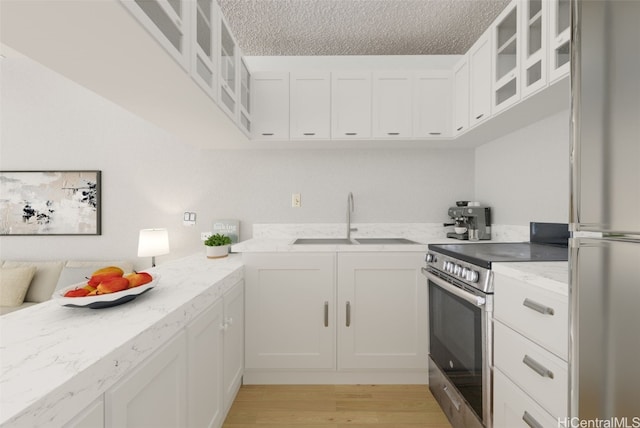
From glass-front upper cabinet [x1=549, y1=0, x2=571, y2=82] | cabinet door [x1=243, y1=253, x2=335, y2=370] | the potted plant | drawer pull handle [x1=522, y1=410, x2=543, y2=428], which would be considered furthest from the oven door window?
the potted plant

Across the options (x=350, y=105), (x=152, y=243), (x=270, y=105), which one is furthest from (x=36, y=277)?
(x=350, y=105)

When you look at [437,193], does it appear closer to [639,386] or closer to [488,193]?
[488,193]

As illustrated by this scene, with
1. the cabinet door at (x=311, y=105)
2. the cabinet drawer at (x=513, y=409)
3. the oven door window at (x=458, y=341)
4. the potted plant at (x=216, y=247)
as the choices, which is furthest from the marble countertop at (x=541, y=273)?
the potted plant at (x=216, y=247)

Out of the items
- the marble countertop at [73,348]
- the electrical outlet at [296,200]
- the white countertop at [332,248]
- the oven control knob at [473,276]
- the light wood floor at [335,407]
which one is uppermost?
the electrical outlet at [296,200]

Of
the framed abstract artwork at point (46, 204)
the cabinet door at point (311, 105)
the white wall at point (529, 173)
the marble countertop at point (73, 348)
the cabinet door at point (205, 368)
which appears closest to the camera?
the marble countertop at point (73, 348)

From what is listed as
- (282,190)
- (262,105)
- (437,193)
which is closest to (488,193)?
(437,193)

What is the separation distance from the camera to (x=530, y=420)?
998mm

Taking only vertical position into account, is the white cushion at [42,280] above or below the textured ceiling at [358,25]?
below

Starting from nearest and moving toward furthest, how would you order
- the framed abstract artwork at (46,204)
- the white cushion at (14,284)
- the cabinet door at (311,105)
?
the cabinet door at (311,105)
the white cushion at (14,284)
the framed abstract artwork at (46,204)

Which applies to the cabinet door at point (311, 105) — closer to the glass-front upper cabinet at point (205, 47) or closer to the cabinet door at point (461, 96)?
the glass-front upper cabinet at point (205, 47)

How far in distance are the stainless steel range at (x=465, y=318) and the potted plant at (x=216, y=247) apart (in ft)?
4.92

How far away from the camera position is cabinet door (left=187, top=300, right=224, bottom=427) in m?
1.11

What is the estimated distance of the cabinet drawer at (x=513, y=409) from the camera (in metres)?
0.96

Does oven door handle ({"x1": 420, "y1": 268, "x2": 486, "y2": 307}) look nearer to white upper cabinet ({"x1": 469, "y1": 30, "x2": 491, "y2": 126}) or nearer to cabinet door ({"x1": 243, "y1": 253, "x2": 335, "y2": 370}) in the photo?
cabinet door ({"x1": 243, "y1": 253, "x2": 335, "y2": 370})
